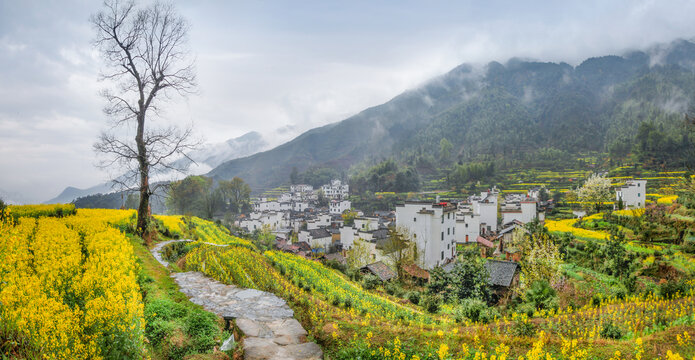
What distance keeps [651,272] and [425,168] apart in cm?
9463

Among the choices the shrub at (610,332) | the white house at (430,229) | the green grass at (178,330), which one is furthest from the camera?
the white house at (430,229)

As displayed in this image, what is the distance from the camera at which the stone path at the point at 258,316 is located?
4395 millimetres

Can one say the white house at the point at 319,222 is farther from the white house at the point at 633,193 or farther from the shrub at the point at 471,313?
the shrub at the point at 471,313

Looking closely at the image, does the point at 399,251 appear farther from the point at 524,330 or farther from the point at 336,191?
the point at 336,191

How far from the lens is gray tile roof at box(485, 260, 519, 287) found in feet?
59.8

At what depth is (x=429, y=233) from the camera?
32.2m

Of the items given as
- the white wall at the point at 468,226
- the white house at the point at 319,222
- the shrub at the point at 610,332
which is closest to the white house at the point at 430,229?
the white wall at the point at 468,226

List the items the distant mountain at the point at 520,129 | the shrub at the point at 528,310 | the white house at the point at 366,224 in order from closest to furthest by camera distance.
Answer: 1. the shrub at the point at 528,310
2. the white house at the point at 366,224
3. the distant mountain at the point at 520,129

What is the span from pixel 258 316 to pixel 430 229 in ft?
93.1

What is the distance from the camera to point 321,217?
2394 inches

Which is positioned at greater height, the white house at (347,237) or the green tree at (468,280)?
the green tree at (468,280)

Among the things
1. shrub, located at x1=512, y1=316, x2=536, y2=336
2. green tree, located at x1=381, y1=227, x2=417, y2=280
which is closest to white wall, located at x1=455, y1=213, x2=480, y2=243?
green tree, located at x1=381, y1=227, x2=417, y2=280

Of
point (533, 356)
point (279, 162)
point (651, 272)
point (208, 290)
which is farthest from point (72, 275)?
point (279, 162)

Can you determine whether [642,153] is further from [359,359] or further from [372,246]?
[359,359]
